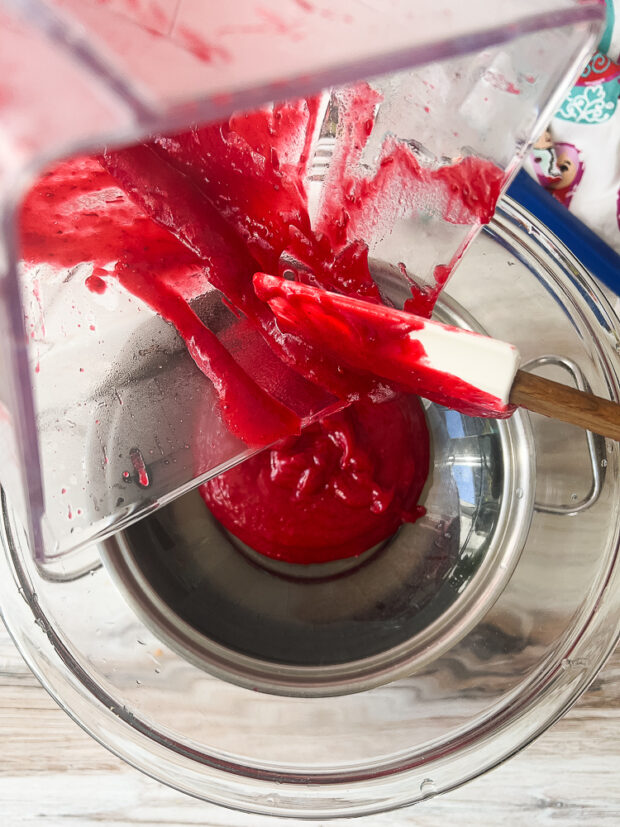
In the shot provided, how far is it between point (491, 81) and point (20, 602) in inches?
25.2

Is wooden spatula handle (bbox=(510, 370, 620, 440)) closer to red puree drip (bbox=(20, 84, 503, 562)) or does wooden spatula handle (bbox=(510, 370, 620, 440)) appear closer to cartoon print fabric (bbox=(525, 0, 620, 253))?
red puree drip (bbox=(20, 84, 503, 562))

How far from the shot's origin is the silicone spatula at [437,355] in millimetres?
544

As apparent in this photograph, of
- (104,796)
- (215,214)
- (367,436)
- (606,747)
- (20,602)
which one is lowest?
(104,796)

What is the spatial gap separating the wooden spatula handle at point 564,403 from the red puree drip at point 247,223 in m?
0.15

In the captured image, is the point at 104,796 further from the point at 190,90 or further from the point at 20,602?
the point at 190,90

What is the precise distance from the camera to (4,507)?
704 millimetres

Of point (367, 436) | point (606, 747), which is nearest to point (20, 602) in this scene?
point (367, 436)

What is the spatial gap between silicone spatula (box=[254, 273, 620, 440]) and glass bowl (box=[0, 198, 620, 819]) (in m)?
0.11

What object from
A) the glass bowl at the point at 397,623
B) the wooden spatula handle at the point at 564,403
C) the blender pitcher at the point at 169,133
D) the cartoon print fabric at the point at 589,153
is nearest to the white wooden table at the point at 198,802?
the glass bowl at the point at 397,623

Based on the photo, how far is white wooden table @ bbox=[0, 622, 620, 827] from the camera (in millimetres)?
856

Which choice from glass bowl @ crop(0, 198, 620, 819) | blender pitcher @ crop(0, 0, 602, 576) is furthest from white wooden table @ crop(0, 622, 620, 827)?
blender pitcher @ crop(0, 0, 602, 576)

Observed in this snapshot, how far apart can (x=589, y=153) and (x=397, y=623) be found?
64 cm

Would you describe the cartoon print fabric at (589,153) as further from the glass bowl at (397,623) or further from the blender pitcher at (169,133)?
the blender pitcher at (169,133)

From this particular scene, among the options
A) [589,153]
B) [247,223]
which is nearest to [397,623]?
[247,223]
